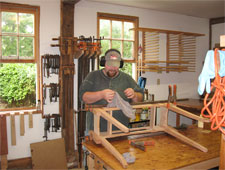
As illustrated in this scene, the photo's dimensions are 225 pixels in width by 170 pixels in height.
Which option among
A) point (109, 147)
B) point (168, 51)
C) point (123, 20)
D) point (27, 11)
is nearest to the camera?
point (109, 147)

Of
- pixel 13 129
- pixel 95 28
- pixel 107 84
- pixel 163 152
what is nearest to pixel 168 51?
pixel 95 28

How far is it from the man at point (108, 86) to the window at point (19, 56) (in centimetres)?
182

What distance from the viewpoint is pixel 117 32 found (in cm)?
494

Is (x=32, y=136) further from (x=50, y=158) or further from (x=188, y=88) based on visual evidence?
(x=188, y=88)

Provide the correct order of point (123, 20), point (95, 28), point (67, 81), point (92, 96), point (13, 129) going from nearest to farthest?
1. point (92, 96)
2. point (13, 129)
3. point (67, 81)
4. point (95, 28)
5. point (123, 20)

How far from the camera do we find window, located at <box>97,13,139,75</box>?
477cm

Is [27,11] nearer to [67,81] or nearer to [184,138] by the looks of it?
[67,81]

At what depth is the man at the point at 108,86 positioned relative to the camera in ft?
8.32

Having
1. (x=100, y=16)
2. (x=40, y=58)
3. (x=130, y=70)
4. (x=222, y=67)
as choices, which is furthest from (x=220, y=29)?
(x=222, y=67)

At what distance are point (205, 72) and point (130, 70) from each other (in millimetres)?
4194

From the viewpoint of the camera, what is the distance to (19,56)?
13.2ft

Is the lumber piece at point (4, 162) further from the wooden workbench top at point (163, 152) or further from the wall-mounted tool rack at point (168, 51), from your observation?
the wall-mounted tool rack at point (168, 51)

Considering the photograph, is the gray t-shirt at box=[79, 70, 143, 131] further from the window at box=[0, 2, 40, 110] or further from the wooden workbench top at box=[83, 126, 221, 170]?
the window at box=[0, 2, 40, 110]

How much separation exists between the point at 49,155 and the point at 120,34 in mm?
2843
